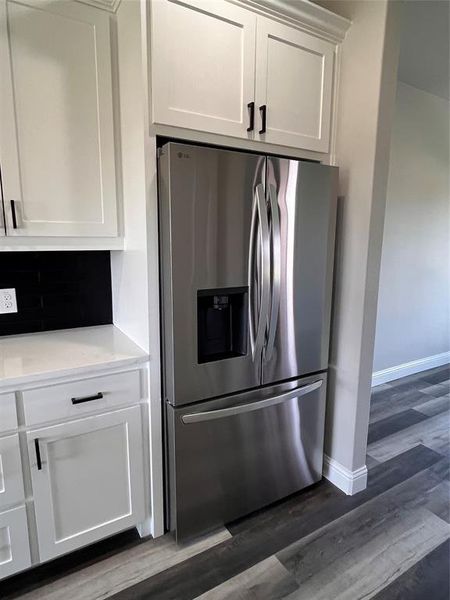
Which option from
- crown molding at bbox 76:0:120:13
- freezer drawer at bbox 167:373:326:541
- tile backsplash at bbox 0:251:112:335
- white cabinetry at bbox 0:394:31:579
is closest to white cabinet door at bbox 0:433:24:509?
white cabinetry at bbox 0:394:31:579

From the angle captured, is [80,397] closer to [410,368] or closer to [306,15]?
[306,15]

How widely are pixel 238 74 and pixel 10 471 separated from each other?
1.81m

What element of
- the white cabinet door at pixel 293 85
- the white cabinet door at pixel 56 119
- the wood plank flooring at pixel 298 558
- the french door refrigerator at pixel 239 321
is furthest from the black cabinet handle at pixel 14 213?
the wood plank flooring at pixel 298 558

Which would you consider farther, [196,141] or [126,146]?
[126,146]

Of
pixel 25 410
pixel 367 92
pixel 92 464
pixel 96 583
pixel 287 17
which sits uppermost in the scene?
pixel 287 17

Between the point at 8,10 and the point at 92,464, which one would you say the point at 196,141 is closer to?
the point at 8,10

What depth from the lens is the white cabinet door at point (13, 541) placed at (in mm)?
1344

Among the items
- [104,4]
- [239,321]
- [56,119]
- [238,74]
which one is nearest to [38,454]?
[239,321]

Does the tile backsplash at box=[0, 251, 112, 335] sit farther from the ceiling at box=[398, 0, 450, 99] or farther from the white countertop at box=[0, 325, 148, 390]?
the ceiling at box=[398, 0, 450, 99]

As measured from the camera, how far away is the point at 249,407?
1640 mm

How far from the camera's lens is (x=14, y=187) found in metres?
1.48

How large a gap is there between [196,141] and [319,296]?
0.92 meters

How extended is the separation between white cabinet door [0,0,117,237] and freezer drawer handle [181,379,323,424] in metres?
0.95

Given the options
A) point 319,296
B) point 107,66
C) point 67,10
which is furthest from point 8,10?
point 319,296
